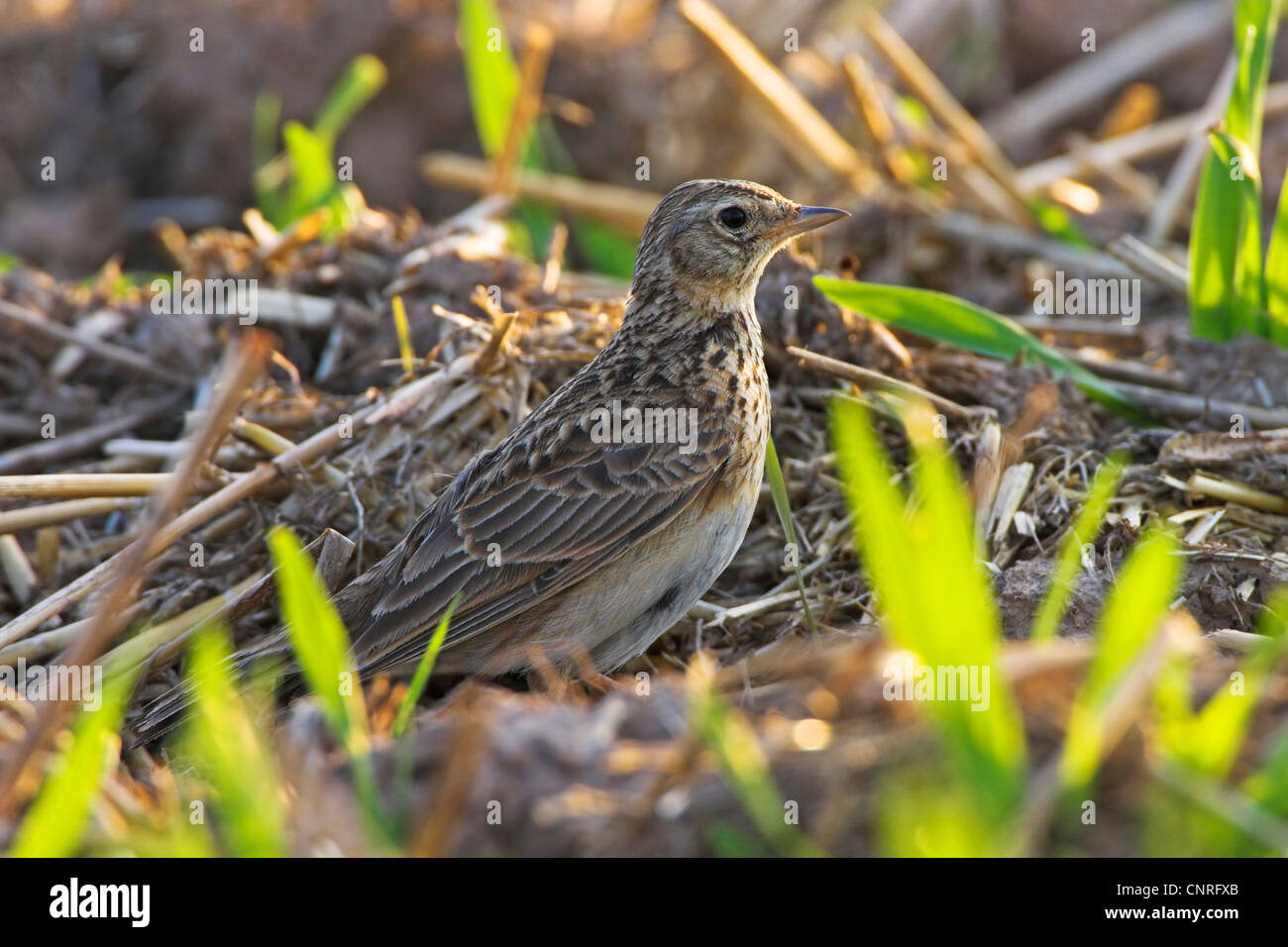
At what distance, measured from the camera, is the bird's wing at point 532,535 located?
4.56 m

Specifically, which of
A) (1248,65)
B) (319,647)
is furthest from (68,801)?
(1248,65)

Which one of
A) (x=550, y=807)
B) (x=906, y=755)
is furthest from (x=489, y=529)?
(x=906, y=755)

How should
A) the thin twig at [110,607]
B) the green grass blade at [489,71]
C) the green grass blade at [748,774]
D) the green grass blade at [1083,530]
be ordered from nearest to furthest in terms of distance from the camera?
→ 1. the green grass blade at [748,774]
2. the thin twig at [110,607]
3. the green grass blade at [1083,530]
4. the green grass blade at [489,71]

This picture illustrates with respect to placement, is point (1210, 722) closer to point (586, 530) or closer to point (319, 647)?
point (319, 647)

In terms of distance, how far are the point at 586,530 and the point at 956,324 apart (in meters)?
1.74

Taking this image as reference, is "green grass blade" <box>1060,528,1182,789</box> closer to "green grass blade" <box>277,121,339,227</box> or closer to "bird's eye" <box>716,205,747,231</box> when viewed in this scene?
"bird's eye" <box>716,205,747,231</box>

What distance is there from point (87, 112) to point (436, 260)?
5.18 m

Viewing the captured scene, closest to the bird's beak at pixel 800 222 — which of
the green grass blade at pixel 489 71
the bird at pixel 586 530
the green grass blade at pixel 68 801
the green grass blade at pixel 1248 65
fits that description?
the bird at pixel 586 530

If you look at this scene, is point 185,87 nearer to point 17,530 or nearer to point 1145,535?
point 17,530

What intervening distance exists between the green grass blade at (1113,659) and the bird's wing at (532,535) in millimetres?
2006

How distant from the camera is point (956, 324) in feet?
17.7

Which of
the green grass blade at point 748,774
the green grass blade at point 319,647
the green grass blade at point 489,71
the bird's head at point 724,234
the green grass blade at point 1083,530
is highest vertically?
the green grass blade at point 489,71

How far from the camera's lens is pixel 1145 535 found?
4.75m

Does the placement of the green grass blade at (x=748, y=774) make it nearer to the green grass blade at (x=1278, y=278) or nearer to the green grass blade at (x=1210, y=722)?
the green grass blade at (x=1210, y=722)
